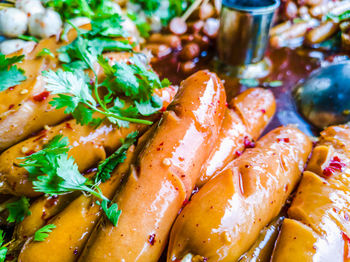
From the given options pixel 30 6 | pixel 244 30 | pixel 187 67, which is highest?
pixel 30 6

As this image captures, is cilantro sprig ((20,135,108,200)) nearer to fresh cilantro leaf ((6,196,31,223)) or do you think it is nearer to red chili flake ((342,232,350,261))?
fresh cilantro leaf ((6,196,31,223))

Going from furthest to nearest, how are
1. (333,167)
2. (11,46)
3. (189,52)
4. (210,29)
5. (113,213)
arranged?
1. (210,29)
2. (189,52)
3. (11,46)
4. (333,167)
5. (113,213)

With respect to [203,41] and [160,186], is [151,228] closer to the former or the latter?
[160,186]

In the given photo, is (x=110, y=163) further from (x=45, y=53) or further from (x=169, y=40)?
(x=169, y=40)

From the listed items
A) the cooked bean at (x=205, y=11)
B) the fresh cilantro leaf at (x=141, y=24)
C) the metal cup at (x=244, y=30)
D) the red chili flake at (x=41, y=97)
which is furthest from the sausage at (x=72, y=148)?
the cooked bean at (x=205, y=11)

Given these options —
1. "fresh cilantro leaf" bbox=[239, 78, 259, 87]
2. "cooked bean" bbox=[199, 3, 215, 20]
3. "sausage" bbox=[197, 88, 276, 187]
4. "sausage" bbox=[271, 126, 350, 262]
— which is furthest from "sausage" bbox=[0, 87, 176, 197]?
"cooked bean" bbox=[199, 3, 215, 20]

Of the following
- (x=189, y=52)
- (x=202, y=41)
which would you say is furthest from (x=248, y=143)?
(x=202, y=41)

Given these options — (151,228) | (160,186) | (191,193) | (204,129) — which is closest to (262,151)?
(204,129)
